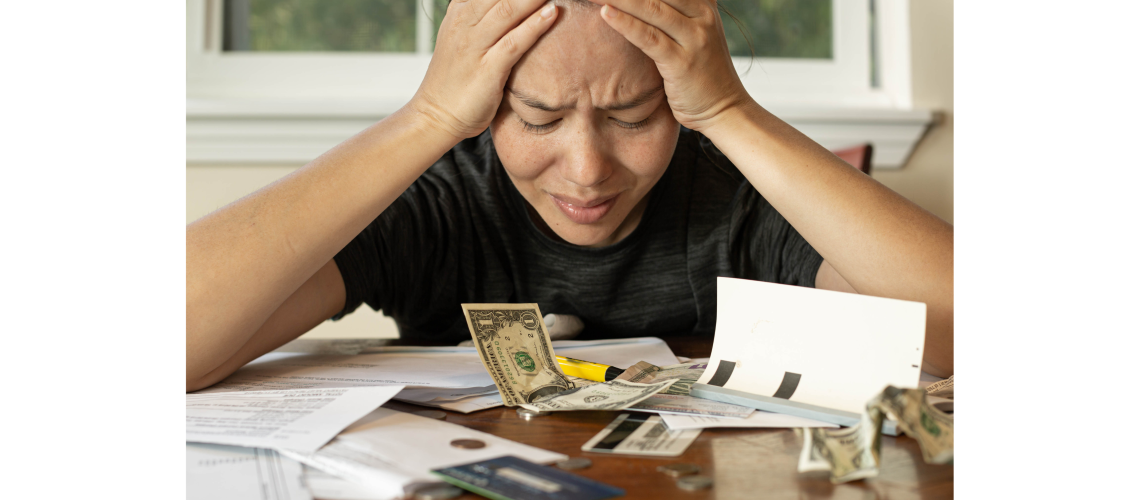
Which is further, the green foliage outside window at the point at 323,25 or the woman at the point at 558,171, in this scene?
the green foliage outside window at the point at 323,25

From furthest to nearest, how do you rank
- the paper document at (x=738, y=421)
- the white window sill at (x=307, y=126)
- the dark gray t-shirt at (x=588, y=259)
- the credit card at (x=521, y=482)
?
1. the white window sill at (x=307, y=126)
2. the dark gray t-shirt at (x=588, y=259)
3. the paper document at (x=738, y=421)
4. the credit card at (x=521, y=482)

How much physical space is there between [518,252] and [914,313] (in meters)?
0.65

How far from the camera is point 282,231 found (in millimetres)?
693

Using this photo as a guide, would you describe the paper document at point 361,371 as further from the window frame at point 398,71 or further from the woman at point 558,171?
the window frame at point 398,71

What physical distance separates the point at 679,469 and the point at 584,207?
475 mm

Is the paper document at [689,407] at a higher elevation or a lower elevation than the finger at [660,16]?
lower

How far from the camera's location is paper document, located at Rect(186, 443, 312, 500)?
1.25 feet

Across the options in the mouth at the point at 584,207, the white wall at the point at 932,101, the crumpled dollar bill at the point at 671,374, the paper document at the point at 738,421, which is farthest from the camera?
the white wall at the point at 932,101

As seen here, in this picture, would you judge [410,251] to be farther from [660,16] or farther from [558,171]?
[660,16]

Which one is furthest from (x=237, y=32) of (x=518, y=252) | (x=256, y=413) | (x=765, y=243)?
(x=256, y=413)

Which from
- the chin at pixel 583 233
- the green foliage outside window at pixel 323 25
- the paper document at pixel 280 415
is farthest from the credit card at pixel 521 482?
the green foliage outside window at pixel 323 25

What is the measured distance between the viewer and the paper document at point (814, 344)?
50 cm

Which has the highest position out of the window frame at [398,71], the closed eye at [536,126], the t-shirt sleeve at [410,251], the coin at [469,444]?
the window frame at [398,71]

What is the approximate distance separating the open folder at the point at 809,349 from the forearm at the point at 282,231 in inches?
14.0
